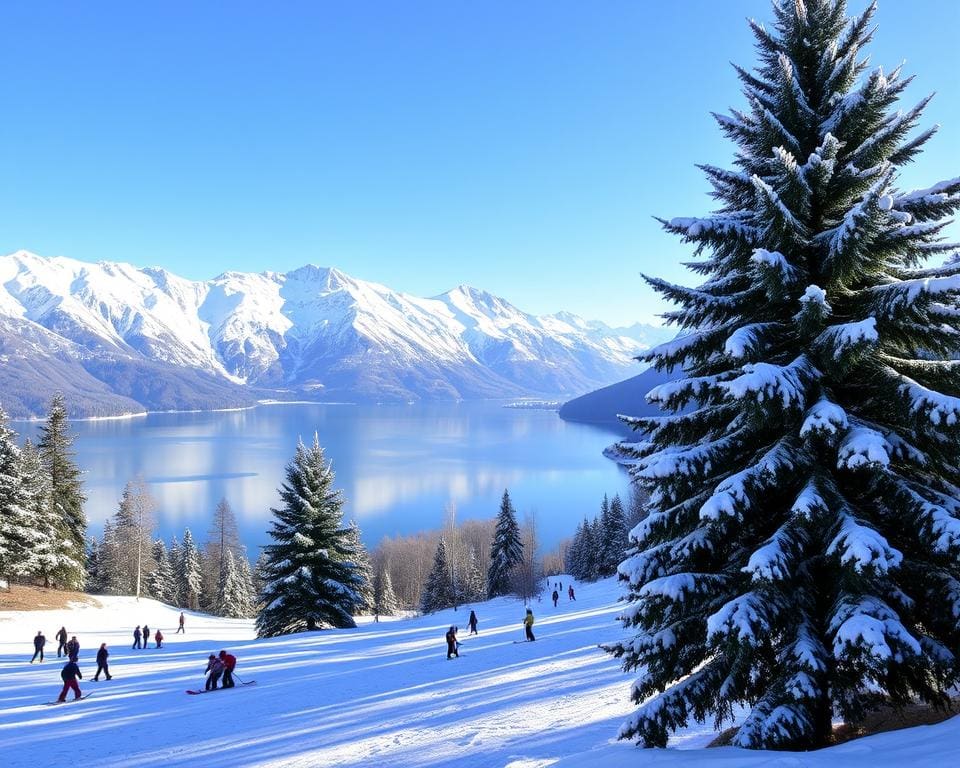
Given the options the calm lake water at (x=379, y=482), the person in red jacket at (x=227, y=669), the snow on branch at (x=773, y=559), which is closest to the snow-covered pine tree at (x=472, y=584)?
the calm lake water at (x=379, y=482)

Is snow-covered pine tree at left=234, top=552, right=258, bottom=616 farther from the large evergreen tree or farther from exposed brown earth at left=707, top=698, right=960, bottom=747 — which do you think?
exposed brown earth at left=707, top=698, right=960, bottom=747

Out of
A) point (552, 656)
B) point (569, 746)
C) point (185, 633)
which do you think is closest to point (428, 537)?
point (185, 633)

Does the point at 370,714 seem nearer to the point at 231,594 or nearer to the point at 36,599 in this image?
the point at 36,599

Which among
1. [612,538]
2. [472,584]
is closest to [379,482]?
[472,584]

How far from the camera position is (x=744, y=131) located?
8.50 m

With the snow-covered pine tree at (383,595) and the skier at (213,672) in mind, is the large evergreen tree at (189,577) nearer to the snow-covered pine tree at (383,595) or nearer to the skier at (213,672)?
the snow-covered pine tree at (383,595)

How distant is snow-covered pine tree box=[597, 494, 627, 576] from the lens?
186 ft

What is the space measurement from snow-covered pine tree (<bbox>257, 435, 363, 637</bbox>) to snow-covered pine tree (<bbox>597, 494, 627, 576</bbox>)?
3225 centimetres

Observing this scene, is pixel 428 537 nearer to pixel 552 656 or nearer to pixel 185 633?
pixel 185 633

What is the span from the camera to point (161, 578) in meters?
61.2

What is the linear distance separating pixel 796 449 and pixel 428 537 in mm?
80194

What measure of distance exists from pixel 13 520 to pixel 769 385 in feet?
133

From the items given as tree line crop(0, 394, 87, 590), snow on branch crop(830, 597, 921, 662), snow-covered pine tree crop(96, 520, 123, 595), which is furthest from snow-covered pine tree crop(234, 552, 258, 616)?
snow on branch crop(830, 597, 921, 662)

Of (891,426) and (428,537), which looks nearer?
(891,426)
